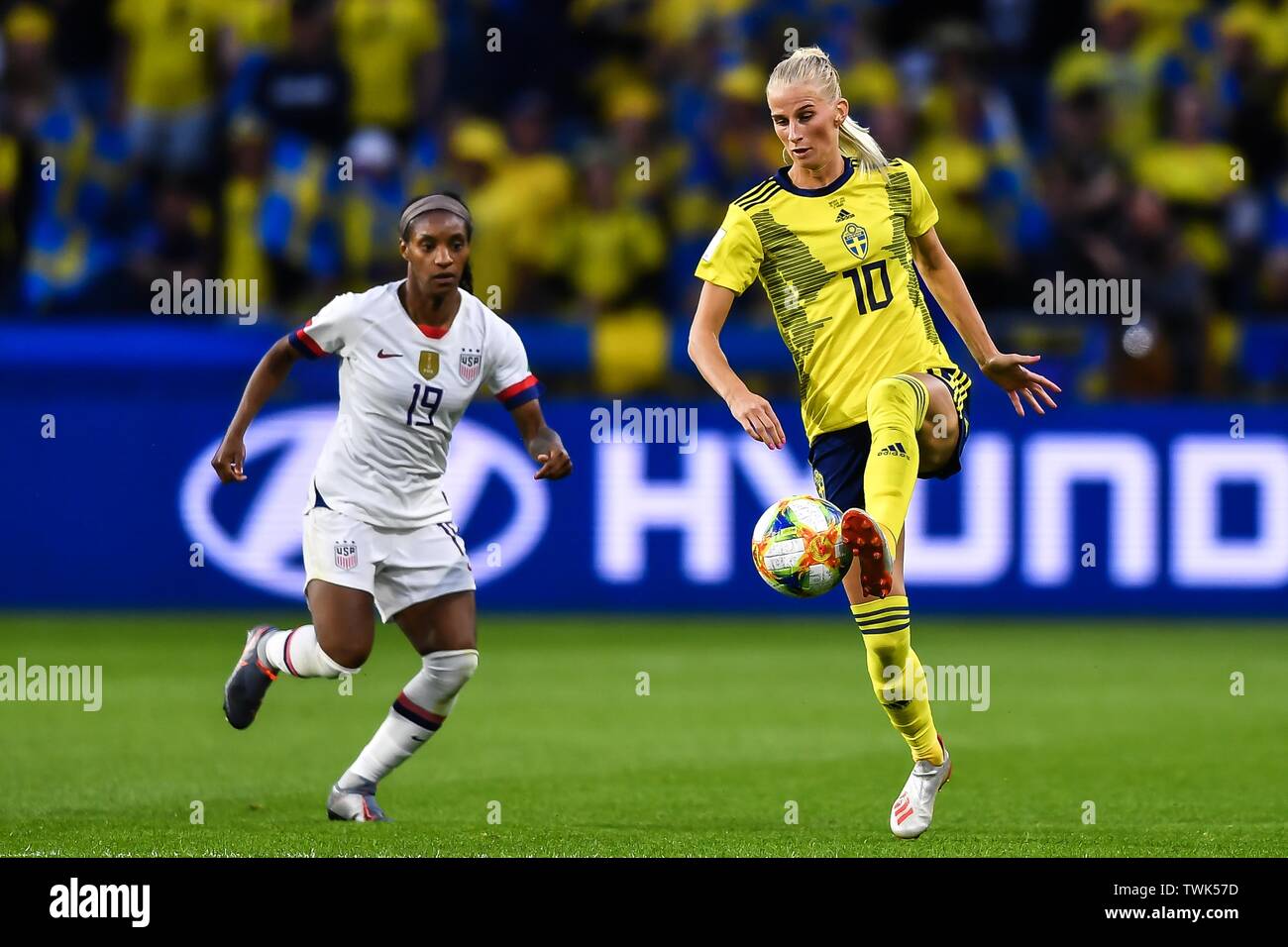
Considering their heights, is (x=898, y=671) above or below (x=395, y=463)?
below

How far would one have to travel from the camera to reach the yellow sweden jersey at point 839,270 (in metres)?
6.60

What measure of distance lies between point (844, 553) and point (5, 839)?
269 cm

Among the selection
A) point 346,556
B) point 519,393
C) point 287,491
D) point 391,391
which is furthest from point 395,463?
point 287,491

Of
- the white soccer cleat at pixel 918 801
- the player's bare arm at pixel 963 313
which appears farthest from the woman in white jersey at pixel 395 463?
the white soccer cleat at pixel 918 801

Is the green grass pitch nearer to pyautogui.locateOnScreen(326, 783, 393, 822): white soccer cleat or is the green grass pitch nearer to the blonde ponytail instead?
pyautogui.locateOnScreen(326, 783, 393, 822): white soccer cleat

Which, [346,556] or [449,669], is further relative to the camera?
[449,669]

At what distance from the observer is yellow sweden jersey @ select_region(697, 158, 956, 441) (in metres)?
6.60

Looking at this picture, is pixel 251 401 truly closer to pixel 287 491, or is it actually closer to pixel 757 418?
pixel 757 418

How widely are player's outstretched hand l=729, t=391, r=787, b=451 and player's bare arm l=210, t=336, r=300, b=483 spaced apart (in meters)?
1.49

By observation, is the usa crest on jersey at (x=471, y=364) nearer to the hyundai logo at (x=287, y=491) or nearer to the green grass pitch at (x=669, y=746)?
the green grass pitch at (x=669, y=746)

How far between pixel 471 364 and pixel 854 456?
4.25ft

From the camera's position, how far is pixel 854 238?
660 cm

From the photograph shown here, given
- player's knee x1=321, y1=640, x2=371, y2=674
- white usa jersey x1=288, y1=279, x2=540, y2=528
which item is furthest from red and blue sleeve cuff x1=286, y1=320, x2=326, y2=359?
player's knee x1=321, y1=640, x2=371, y2=674
